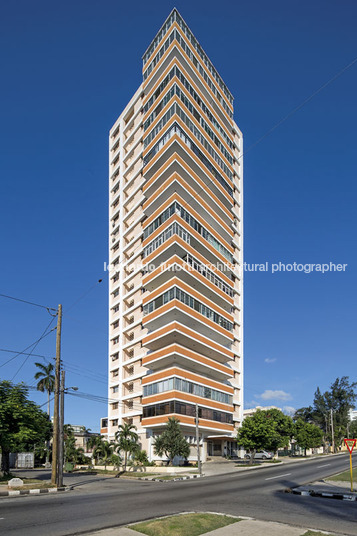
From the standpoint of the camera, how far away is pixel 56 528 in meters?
13.9

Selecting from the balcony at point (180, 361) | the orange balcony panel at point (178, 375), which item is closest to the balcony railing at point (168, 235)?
the balcony at point (180, 361)

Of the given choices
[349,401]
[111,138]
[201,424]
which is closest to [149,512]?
[201,424]

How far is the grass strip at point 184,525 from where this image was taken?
513 inches

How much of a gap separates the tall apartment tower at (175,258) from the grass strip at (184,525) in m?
39.1

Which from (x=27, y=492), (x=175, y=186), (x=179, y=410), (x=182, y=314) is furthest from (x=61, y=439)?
(x=175, y=186)

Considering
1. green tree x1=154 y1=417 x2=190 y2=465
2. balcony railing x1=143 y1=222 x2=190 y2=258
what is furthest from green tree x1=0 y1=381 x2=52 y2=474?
balcony railing x1=143 y1=222 x2=190 y2=258

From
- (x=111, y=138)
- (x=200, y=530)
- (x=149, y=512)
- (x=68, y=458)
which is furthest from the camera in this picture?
(x=111, y=138)

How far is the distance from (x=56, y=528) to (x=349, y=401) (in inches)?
5073

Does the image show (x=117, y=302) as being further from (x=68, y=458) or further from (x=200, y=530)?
(x=200, y=530)

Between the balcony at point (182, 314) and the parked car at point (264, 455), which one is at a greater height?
the balcony at point (182, 314)

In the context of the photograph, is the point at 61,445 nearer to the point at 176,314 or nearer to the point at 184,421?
the point at 184,421

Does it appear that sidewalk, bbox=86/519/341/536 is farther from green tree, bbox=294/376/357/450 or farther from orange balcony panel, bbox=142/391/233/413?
green tree, bbox=294/376/357/450

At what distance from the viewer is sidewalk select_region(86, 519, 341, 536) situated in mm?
12847

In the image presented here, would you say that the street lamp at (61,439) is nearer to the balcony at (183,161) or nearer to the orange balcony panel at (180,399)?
the orange balcony panel at (180,399)
